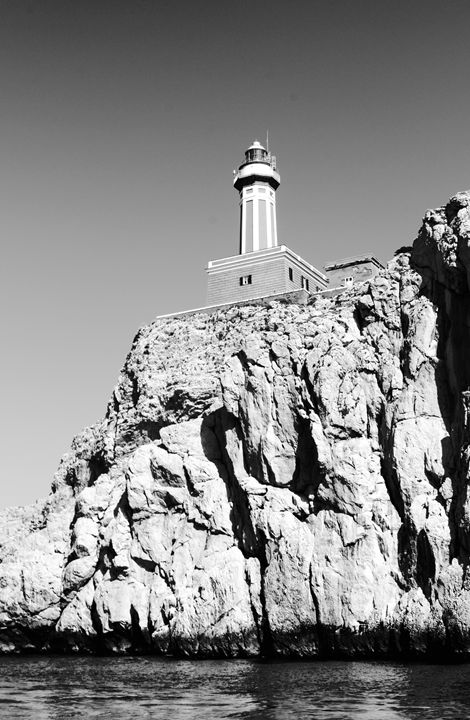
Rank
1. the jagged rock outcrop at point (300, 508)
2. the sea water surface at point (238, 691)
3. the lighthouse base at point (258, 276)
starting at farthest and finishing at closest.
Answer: the lighthouse base at point (258, 276) → the jagged rock outcrop at point (300, 508) → the sea water surface at point (238, 691)

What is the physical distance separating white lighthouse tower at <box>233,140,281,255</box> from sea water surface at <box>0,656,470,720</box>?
127ft

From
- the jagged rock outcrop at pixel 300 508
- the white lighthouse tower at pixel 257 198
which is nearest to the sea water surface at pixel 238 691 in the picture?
the jagged rock outcrop at pixel 300 508

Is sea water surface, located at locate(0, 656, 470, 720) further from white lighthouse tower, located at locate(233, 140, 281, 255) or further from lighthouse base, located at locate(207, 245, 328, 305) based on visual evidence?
white lighthouse tower, located at locate(233, 140, 281, 255)

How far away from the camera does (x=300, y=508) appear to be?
41156mm

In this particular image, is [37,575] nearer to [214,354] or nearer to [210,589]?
[210,589]

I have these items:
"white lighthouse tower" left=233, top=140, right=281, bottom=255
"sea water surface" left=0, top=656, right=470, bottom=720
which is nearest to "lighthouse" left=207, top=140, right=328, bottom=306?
"white lighthouse tower" left=233, top=140, right=281, bottom=255

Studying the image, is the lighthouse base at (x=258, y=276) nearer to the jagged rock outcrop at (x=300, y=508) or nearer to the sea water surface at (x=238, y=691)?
the jagged rock outcrop at (x=300, y=508)

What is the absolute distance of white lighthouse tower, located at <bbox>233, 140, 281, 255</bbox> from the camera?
2692 inches

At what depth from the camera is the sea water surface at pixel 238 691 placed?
23.7 meters

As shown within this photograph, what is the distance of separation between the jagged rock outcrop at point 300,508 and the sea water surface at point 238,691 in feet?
9.63

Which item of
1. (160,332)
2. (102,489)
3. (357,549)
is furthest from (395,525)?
(160,332)

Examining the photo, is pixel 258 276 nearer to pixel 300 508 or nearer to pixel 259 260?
pixel 259 260

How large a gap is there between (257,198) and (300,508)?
119ft

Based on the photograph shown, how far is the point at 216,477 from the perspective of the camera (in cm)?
4569
